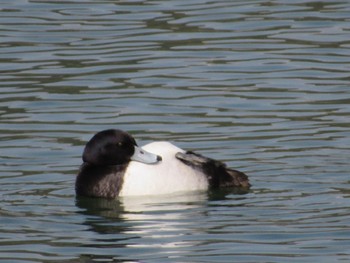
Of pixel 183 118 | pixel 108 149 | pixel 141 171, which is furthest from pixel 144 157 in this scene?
pixel 183 118

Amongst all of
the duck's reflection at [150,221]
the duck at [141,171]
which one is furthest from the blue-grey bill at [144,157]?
the duck's reflection at [150,221]

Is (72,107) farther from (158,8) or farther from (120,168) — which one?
(158,8)

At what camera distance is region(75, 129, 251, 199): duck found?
13.6 m

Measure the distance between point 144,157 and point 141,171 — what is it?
0.13 m

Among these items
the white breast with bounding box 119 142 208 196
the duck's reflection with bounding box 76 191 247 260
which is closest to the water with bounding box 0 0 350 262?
the duck's reflection with bounding box 76 191 247 260

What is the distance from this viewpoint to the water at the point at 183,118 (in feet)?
38.5

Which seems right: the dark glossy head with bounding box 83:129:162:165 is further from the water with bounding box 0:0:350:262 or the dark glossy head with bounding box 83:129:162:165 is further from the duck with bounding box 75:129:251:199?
the water with bounding box 0:0:350:262

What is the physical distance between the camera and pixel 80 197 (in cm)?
1359

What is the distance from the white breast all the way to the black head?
0.12 meters

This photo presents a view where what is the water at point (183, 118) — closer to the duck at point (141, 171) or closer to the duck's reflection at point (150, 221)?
the duck's reflection at point (150, 221)

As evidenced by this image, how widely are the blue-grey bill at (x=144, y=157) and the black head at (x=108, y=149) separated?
0.16ft

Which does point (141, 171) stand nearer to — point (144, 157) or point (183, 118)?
point (144, 157)

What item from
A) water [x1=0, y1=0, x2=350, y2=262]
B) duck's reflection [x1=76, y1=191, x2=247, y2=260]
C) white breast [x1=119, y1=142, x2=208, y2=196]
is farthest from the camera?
white breast [x1=119, y1=142, x2=208, y2=196]

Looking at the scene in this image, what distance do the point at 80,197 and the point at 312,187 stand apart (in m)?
2.03
